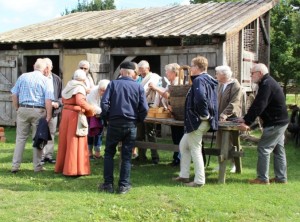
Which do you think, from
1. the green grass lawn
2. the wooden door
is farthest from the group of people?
the wooden door

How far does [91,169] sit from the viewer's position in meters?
7.12

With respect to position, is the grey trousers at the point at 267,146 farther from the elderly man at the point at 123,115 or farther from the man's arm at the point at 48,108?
the man's arm at the point at 48,108

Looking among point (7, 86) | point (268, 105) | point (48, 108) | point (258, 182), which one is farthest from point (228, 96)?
point (7, 86)

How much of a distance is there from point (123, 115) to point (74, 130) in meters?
1.21

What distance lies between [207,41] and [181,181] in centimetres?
547

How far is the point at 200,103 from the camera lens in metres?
5.60

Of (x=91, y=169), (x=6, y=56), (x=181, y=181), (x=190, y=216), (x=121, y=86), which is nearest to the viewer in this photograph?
(x=190, y=216)

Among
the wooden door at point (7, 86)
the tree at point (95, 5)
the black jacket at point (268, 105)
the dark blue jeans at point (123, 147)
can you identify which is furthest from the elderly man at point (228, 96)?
the tree at point (95, 5)

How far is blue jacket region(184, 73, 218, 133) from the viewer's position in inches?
221

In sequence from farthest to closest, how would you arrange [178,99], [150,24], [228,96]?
[150,24], [228,96], [178,99]

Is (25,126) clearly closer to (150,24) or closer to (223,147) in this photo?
(223,147)

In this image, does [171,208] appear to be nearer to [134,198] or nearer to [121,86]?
[134,198]

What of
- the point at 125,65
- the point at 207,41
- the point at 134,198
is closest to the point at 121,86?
the point at 125,65

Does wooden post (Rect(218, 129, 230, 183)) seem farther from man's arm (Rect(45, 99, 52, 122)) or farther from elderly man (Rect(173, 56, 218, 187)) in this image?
man's arm (Rect(45, 99, 52, 122))
